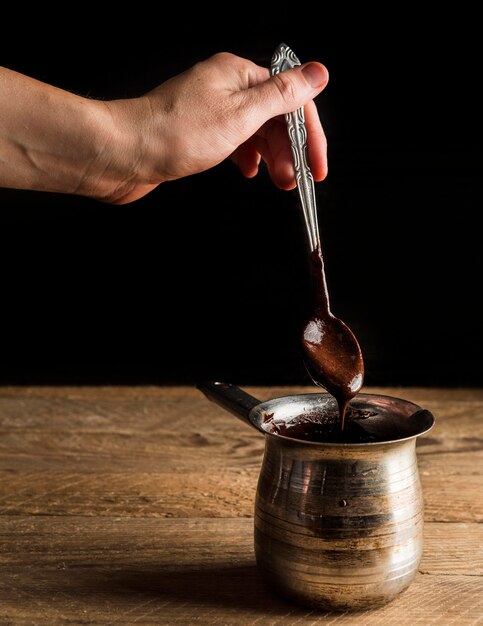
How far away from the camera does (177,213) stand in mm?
1782

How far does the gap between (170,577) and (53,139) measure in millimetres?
495

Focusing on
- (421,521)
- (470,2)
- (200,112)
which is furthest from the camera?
(470,2)

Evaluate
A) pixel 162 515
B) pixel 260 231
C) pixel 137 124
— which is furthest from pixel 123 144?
pixel 260 231

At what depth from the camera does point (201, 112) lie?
99 centimetres

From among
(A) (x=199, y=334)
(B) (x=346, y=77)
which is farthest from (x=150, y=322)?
(B) (x=346, y=77)

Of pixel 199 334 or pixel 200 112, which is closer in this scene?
pixel 200 112

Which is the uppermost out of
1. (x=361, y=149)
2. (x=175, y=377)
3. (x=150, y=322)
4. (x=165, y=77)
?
(x=165, y=77)

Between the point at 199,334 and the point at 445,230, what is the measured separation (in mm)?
558

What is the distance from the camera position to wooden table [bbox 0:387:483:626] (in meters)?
0.86

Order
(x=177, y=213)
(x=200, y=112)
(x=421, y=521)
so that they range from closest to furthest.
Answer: (x=421, y=521) < (x=200, y=112) < (x=177, y=213)

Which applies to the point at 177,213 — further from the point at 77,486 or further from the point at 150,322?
the point at 77,486

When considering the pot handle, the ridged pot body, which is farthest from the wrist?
the ridged pot body

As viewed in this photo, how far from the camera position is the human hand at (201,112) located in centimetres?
98

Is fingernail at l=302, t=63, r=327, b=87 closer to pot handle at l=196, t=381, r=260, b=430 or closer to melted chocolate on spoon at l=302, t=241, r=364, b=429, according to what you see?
melted chocolate on spoon at l=302, t=241, r=364, b=429
